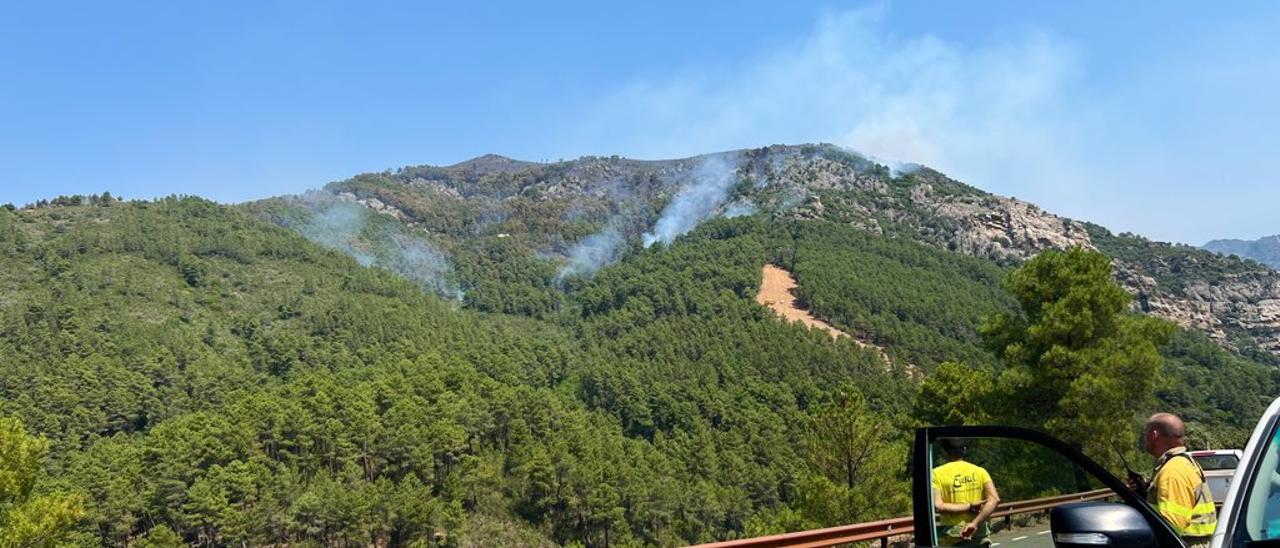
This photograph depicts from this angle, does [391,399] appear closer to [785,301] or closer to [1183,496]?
[785,301]

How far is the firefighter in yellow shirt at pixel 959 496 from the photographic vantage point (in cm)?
345

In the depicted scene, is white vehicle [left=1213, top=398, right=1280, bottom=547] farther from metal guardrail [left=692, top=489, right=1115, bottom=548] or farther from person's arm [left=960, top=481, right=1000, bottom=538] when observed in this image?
metal guardrail [left=692, top=489, right=1115, bottom=548]

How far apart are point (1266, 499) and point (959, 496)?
1.07 meters

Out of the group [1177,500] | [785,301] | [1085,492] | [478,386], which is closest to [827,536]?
[1177,500]

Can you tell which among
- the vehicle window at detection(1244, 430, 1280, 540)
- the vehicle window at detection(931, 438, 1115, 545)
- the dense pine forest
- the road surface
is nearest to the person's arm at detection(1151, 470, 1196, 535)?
the road surface

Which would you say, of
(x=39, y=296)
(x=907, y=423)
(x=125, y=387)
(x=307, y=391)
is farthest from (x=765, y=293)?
(x=907, y=423)

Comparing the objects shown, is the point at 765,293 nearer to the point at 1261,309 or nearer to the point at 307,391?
the point at 307,391

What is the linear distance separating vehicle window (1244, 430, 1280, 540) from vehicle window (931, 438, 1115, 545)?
747 millimetres

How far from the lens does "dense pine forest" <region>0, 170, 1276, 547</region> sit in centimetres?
6512

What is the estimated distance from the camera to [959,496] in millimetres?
3473

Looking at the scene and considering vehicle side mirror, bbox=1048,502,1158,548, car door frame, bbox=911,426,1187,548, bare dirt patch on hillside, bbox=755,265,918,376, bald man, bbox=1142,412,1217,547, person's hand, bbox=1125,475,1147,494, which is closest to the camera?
vehicle side mirror, bbox=1048,502,1158,548

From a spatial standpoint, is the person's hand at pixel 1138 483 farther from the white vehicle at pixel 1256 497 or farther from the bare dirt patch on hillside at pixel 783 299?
the bare dirt patch on hillside at pixel 783 299

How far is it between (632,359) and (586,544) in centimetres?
6402

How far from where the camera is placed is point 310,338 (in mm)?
141625
